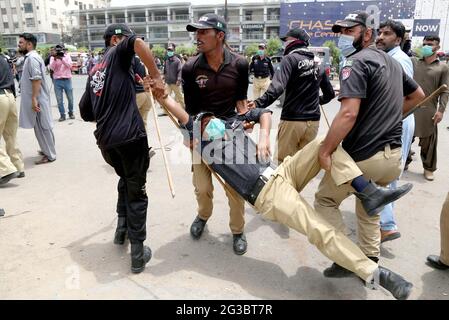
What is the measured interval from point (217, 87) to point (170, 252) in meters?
1.52

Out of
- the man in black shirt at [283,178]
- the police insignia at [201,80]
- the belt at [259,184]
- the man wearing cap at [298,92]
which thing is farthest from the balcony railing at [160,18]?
the belt at [259,184]

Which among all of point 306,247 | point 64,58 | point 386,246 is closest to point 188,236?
point 306,247

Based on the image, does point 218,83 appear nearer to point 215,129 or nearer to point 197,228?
point 215,129

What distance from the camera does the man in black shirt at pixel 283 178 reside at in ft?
7.70

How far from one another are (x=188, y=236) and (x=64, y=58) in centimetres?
768

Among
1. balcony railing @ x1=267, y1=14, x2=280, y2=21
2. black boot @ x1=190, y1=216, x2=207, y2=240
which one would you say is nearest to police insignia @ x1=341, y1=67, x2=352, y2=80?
black boot @ x1=190, y1=216, x2=207, y2=240

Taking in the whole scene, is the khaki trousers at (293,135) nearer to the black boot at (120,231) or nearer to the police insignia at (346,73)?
the police insignia at (346,73)

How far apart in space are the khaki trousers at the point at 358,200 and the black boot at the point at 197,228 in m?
1.23

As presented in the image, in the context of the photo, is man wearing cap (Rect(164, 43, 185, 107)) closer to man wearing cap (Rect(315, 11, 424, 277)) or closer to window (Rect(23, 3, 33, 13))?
man wearing cap (Rect(315, 11, 424, 277))

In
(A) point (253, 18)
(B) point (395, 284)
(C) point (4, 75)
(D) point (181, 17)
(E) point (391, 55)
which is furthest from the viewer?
(D) point (181, 17)

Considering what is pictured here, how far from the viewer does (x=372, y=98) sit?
2439mm

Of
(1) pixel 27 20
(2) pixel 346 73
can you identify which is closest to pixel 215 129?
(2) pixel 346 73
